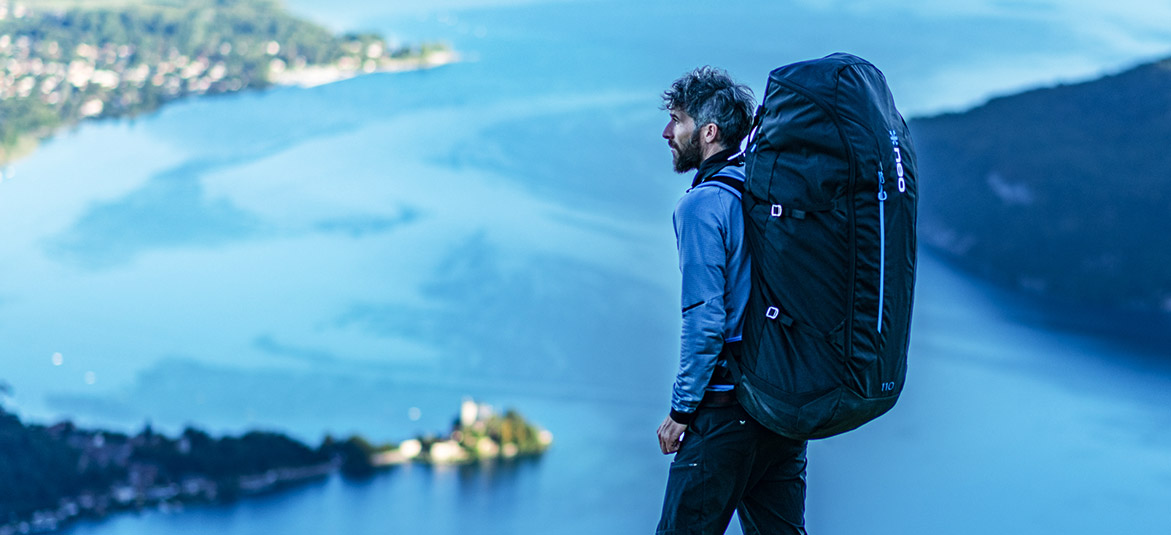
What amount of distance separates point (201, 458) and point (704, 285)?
69.7 feet

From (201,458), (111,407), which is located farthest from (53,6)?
(201,458)

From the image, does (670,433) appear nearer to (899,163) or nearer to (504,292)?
(899,163)

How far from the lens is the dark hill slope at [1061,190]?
15.2m

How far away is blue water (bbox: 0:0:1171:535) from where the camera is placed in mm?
17094

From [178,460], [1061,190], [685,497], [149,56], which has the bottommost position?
[178,460]

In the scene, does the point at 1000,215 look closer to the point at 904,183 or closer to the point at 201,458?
the point at 201,458

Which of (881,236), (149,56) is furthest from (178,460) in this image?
(881,236)

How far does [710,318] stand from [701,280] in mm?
45

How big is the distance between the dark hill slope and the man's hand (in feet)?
50.0

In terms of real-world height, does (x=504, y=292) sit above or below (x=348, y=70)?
below

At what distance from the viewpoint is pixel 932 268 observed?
18938 millimetres

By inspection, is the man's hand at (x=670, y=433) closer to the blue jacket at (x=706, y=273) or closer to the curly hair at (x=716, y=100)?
the blue jacket at (x=706, y=273)

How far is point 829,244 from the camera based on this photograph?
3.71 ft

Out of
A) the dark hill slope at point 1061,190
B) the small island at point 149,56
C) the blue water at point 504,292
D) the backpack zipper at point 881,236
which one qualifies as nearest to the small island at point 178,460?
the blue water at point 504,292
